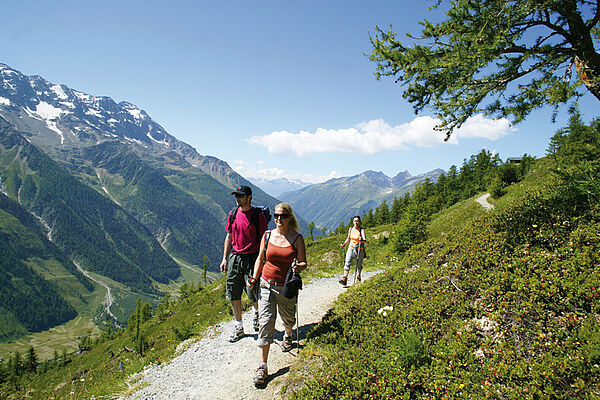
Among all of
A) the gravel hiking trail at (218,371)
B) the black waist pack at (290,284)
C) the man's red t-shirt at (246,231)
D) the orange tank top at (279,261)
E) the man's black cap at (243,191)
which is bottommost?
the gravel hiking trail at (218,371)

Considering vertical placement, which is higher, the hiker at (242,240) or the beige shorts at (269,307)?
the hiker at (242,240)

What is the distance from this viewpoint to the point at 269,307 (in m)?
5.79

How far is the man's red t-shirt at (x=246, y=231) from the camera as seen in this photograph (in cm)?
696

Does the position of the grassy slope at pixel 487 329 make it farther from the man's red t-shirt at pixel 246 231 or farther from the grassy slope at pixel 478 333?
the man's red t-shirt at pixel 246 231

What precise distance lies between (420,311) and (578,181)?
5103 millimetres

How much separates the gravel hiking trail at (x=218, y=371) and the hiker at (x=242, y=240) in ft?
4.55

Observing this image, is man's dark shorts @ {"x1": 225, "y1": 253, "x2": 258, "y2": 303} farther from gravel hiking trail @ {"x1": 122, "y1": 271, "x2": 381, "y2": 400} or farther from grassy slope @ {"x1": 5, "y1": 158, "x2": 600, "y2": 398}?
grassy slope @ {"x1": 5, "y1": 158, "x2": 600, "y2": 398}

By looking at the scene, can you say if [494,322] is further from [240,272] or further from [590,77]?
[240,272]

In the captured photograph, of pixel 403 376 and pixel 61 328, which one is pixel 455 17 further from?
pixel 61 328

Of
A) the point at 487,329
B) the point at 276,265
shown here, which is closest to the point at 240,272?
the point at 276,265

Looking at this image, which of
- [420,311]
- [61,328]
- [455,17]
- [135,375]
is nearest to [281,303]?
[420,311]

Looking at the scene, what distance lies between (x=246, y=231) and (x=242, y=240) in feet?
0.87

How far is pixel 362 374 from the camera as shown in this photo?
4977mm

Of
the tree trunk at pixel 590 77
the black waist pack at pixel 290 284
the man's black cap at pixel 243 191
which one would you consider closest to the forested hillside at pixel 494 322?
the black waist pack at pixel 290 284
